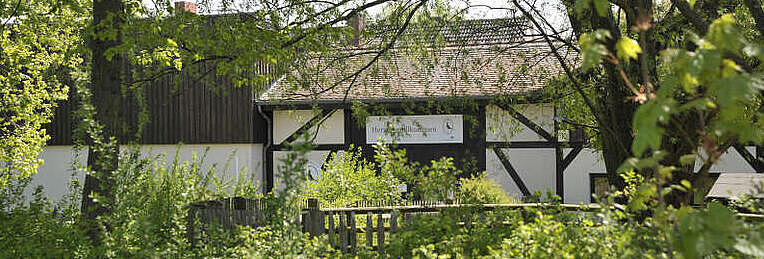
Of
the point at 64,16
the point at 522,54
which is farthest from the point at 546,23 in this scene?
the point at 64,16

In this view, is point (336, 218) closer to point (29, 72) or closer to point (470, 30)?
point (470, 30)

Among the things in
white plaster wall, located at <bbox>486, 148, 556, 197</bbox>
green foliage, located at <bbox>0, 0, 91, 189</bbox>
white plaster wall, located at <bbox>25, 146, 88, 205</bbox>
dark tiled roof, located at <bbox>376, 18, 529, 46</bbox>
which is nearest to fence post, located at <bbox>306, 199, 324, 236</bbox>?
dark tiled roof, located at <bbox>376, 18, 529, 46</bbox>

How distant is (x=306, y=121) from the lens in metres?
17.9

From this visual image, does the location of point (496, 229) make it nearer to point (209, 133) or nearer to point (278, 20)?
point (278, 20)

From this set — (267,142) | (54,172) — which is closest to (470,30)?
(267,142)

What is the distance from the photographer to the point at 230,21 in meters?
7.55

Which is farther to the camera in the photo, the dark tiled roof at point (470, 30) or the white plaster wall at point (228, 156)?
the white plaster wall at point (228, 156)

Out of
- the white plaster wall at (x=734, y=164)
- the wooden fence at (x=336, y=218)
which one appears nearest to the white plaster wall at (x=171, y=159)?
the wooden fence at (x=336, y=218)

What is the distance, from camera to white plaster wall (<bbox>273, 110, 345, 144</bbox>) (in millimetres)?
18000

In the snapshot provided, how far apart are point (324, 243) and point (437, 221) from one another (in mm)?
757

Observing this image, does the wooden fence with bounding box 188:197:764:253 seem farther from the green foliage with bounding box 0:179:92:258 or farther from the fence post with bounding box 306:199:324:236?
the green foliage with bounding box 0:179:92:258

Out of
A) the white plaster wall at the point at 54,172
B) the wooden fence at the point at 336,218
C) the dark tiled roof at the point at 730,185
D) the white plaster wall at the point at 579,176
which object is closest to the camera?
the wooden fence at the point at 336,218

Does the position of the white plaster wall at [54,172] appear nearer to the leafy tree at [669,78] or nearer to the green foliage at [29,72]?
the green foliage at [29,72]

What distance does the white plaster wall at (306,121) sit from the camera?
18000mm
